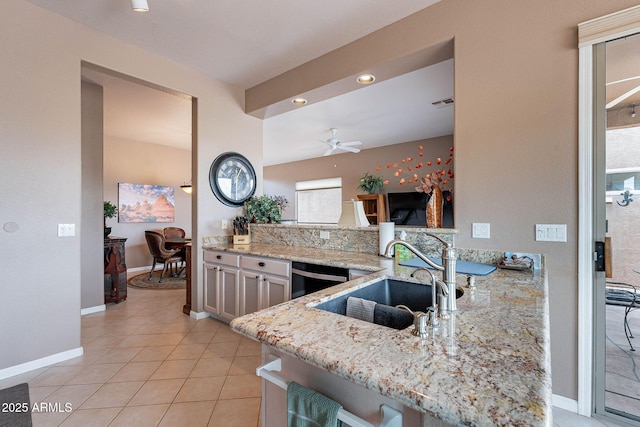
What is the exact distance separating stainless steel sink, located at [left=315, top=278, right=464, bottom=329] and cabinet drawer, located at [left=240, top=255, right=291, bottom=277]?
1.13m

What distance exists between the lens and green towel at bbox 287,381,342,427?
2.49 feet

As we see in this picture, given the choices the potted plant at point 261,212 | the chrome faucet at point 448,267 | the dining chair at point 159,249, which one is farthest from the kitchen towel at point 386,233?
the dining chair at point 159,249

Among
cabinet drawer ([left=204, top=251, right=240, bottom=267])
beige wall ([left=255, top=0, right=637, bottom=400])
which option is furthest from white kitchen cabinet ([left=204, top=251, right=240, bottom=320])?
beige wall ([left=255, top=0, right=637, bottom=400])

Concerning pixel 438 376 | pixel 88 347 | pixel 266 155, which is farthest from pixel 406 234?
pixel 266 155

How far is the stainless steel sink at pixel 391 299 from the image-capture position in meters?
1.17

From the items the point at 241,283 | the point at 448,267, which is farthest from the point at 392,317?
the point at 241,283

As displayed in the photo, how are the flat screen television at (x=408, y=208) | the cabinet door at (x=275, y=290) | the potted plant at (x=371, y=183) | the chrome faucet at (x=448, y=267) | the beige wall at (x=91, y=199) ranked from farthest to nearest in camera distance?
the potted plant at (x=371, y=183) → the flat screen television at (x=408, y=208) → the beige wall at (x=91, y=199) → the cabinet door at (x=275, y=290) → the chrome faucet at (x=448, y=267)

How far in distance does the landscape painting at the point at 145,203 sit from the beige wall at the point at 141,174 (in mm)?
100

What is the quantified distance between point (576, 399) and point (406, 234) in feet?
4.76

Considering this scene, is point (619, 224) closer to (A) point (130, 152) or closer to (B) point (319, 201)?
(B) point (319, 201)

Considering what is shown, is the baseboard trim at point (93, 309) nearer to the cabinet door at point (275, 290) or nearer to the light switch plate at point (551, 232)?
the cabinet door at point (275, 290)

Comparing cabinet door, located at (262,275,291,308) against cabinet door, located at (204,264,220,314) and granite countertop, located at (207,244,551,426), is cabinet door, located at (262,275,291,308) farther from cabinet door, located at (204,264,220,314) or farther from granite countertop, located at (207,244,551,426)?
granite countertop, located at (207,244,551,426)

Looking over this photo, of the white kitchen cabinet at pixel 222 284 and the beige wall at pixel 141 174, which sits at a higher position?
the beige wall at pixel 141 174

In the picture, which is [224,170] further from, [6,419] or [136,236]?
[136,236]
